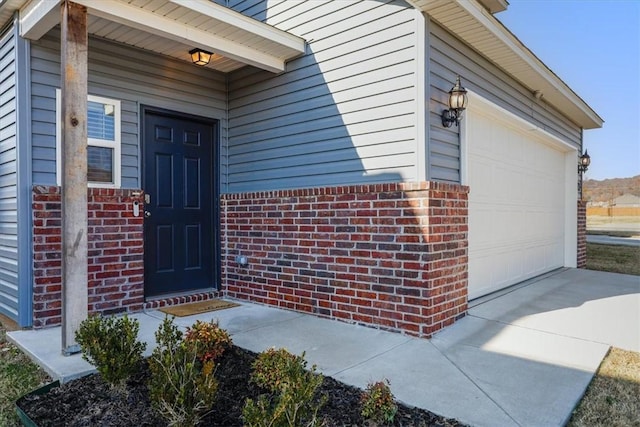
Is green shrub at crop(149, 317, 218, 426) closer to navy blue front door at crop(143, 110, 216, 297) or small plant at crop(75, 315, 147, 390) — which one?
small plant at crop(75, 315, 147, 390)

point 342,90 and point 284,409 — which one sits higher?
point 342,90

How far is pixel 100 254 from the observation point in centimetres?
419

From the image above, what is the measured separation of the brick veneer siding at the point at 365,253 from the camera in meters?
3.63

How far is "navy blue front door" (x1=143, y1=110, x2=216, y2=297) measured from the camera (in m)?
4.68

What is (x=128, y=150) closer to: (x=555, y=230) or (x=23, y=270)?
(x=23, y=270)

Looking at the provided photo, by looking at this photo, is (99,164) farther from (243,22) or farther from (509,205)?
(509,205)

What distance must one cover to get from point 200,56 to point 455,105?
2.79 metres

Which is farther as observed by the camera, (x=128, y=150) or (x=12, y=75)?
(x=128, y=150)

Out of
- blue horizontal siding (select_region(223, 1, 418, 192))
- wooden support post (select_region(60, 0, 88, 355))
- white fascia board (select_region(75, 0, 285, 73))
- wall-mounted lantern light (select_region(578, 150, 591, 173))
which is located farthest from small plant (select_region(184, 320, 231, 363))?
wall-mounted lantern light (select_region(578, 150, 591, 173))

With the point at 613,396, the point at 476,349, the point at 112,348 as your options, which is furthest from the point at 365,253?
the point at 112,348

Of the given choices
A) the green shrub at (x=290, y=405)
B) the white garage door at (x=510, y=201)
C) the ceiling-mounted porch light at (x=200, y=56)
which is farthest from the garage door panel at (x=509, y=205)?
the green shrub at (x=290, y=405)

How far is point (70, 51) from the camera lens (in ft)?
10.1

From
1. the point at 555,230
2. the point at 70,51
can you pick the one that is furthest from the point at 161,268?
the point at 555,230

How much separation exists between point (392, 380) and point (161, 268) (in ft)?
10.3
